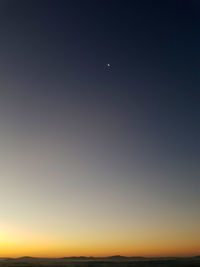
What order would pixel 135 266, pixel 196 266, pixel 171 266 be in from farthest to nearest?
pixel 135 266 < pixel 171 266 < pixel 196 266

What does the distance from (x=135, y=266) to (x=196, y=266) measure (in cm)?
→ 2868

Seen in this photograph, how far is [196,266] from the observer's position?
9156 centimetres

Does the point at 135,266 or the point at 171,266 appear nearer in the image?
Result: the point at 171,266

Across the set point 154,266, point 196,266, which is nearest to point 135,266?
point 154,266

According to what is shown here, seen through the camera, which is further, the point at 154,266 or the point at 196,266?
the point at 154,266

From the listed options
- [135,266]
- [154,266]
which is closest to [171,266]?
[154,266]

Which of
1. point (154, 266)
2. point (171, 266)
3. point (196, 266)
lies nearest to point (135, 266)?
point (154, 266)

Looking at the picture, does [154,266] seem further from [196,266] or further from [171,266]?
[196,266]

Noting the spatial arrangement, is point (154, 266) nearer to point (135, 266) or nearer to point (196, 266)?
point (135, 266)

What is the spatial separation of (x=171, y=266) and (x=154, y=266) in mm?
7835

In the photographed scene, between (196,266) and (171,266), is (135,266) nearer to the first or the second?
(171,266)

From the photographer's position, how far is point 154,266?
353ft

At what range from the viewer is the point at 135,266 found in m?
111

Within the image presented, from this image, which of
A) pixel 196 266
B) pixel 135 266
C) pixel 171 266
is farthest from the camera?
pixel 135 266
